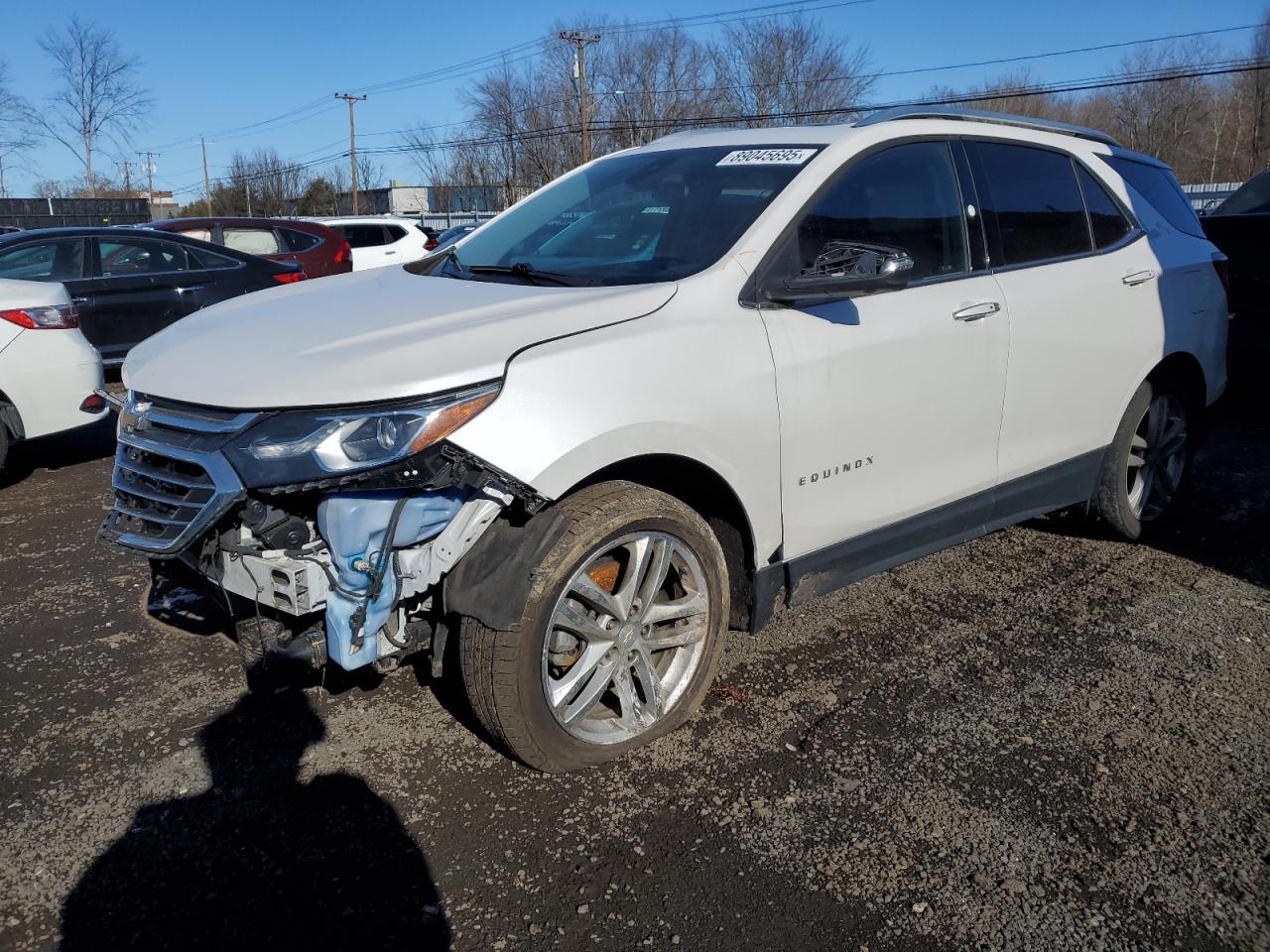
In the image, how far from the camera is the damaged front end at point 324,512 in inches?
99.0

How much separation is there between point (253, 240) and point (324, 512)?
1092 cm

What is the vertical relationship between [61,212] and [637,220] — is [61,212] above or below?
above

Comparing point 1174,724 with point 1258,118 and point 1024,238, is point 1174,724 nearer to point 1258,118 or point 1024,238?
point 1024,238

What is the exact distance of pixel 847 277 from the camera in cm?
311

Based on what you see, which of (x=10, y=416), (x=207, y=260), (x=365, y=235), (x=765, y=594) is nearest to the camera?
(x=765, y=594)

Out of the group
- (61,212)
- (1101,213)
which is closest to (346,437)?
(1101,213)

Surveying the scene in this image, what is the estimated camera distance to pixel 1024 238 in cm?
404

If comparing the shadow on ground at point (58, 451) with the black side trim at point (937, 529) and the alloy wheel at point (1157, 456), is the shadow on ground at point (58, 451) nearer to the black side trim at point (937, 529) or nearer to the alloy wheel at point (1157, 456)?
the black side trim at point (937, 529)

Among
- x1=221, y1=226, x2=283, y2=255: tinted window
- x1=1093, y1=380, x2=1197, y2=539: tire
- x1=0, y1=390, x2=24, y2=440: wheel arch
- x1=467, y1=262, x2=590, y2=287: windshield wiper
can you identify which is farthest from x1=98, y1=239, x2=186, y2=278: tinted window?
x1=1093, y1=380, x2=1197, y2=539: tire

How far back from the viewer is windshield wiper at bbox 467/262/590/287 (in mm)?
3300

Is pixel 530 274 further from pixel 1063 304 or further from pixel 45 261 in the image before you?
pixel 45 261

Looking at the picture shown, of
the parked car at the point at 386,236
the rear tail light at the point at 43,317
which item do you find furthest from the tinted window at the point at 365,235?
the rear tail light at the point at 43,317

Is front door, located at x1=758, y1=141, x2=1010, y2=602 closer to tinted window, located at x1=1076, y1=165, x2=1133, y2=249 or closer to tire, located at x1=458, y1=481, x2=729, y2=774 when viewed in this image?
tire, located at x1=458, y1=481, x2=729, y2=774

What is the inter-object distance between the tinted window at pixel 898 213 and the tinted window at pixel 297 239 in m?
10.1
